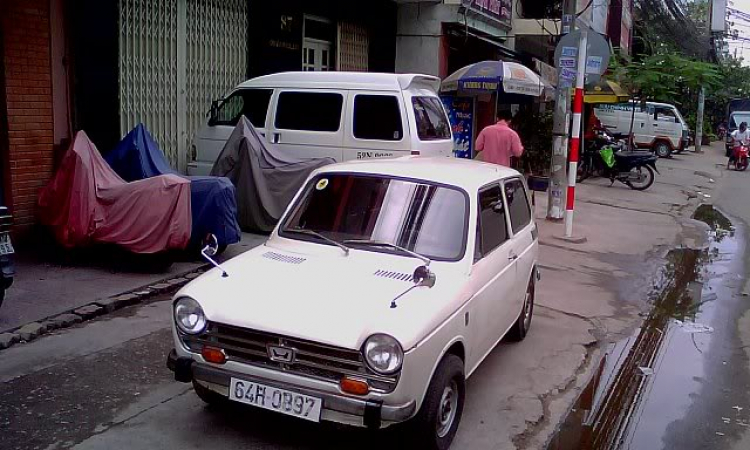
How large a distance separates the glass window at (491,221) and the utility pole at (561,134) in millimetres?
6761

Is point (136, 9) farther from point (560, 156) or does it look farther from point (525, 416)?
point (525, 416)

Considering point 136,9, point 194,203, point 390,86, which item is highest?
point 136,9

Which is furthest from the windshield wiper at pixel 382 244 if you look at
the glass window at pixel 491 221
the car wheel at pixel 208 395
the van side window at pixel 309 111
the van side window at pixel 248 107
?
the van side window at pixel 248 107

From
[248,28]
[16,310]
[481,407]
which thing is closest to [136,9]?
[248,28]

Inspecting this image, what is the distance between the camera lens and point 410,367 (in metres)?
3.76

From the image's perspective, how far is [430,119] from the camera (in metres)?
10.2

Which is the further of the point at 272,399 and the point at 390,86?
the point at 390,86

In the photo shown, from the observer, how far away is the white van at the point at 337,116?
9.73 metres

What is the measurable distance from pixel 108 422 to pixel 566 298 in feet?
17.5

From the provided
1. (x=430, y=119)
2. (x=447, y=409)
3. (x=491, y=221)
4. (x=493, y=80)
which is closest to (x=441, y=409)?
(x=447, y=409)

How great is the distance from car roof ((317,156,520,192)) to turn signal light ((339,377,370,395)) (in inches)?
72.4

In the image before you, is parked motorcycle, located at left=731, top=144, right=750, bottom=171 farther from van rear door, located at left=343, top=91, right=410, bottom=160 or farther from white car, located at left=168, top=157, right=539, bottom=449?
white car, located at left=168, top=157, right=539, bottom=449

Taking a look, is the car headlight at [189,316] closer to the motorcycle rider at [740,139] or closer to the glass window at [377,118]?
the glass window at [377,118]

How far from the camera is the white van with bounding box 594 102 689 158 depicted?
94.8 ft
